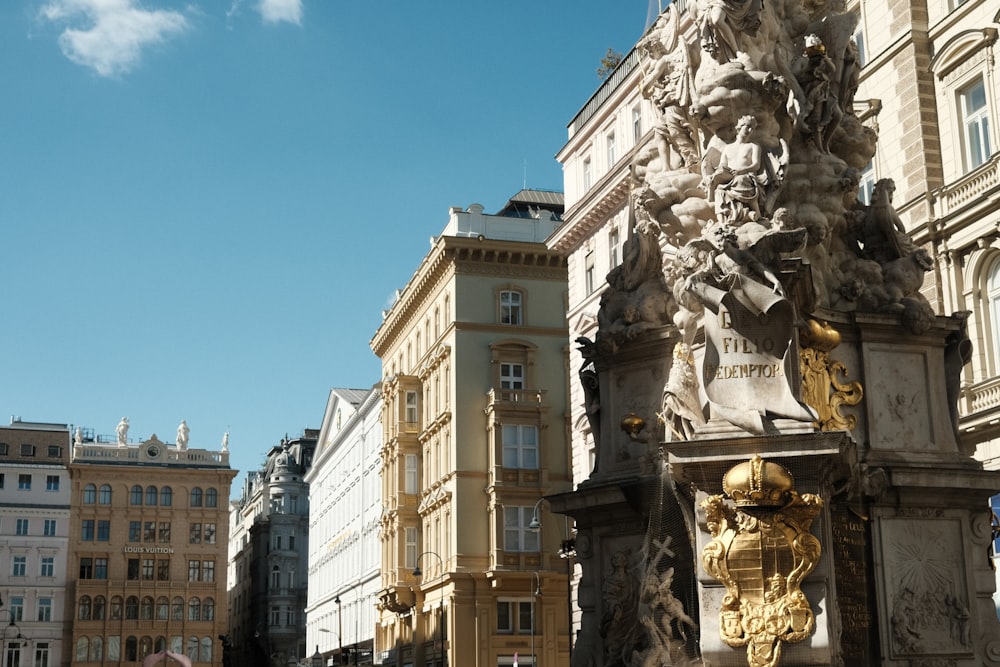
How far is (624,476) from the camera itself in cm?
1506

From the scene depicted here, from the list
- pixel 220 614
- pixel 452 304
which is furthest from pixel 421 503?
pixel 220 614

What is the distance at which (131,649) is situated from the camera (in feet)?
339

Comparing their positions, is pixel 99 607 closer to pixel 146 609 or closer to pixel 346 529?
pixel 146 609

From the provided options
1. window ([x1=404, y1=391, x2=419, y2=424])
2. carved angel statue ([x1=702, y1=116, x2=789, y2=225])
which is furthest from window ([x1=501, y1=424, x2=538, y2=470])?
carved angel statue ([x1=702, y1=116, x2=789, y2=225])

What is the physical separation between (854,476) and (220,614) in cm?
9982

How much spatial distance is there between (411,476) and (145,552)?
48.5 meters

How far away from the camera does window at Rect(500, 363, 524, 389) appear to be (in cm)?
6034

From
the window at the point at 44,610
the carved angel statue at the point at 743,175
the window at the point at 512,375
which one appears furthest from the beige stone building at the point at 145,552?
the carved angel statue at the point at 743,175

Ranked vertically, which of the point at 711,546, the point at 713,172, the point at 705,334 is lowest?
the point at 711,546

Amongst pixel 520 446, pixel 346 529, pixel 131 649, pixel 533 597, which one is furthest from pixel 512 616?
pixel 131 649

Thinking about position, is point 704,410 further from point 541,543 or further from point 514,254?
point 514,254

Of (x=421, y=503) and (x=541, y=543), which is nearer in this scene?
(x=541, y=543)

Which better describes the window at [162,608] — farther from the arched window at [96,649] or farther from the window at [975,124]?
the window at [975,124]

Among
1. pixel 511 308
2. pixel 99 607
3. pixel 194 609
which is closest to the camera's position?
pixel 511 308
